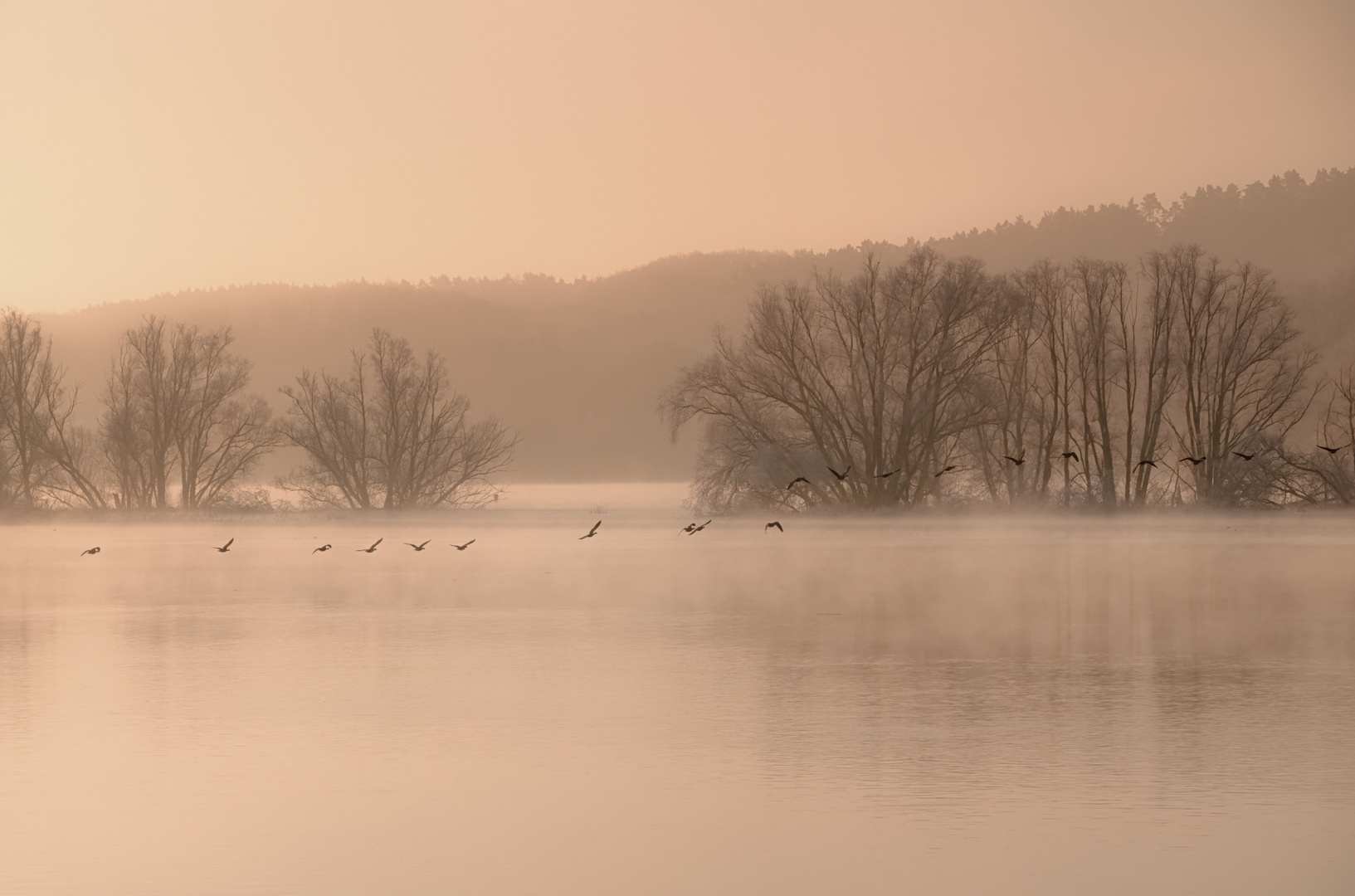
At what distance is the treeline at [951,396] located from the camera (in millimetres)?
50031

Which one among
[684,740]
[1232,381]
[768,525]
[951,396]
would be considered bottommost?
[684,740]

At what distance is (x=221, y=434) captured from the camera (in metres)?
65.5

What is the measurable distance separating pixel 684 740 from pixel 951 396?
129 ft

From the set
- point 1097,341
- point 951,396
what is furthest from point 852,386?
point 1097,341

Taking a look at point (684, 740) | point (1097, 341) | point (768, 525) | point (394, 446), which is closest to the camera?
point (684, 740)

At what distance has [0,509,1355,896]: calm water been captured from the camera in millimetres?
8453

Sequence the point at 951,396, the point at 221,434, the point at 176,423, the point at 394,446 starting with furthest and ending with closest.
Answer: the point at 221,434, the point at 176,423, the point at 394,446, the point at 951,396

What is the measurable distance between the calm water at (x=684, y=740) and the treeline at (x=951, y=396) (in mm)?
24290

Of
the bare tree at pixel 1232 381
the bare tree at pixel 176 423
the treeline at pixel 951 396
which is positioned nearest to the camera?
the treeline at pixel 951 396

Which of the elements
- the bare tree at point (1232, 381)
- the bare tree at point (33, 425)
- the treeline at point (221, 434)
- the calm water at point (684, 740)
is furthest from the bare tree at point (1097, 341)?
the bare tree at point (33, 425)

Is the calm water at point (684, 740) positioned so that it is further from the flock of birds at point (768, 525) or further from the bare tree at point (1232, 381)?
the bare tree at point (1232, 381)

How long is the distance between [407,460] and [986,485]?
23.4m

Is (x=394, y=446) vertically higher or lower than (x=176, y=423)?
lower

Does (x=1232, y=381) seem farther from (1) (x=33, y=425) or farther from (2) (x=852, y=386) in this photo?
(1) (x=33, y=425)
